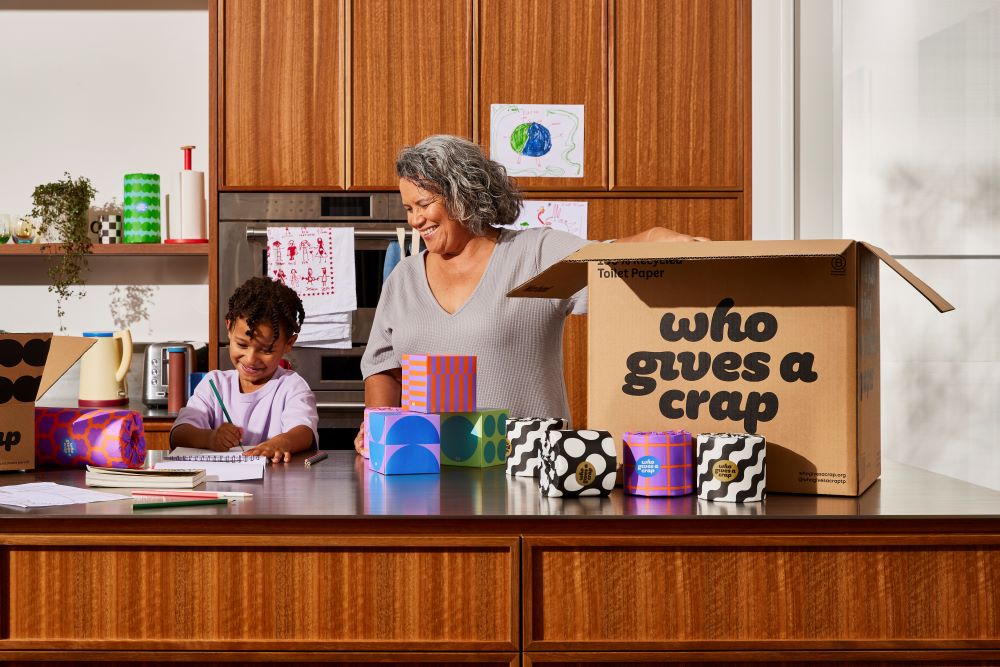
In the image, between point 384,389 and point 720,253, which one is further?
point 384,389

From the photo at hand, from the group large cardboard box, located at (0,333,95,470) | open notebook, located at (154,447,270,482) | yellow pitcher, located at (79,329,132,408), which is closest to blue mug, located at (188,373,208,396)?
yellow pitcher, located at (79,329,132,408)

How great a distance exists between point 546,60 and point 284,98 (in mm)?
843

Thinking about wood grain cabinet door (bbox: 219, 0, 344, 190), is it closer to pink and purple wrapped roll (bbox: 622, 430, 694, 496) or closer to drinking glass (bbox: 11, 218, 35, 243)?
drinking glass (bbox: 11, 218, 35, 243)

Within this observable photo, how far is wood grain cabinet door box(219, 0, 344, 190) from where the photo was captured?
3.03 metres

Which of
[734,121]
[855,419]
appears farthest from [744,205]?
[855,419]

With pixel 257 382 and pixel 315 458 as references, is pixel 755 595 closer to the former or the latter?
pixel 315 458

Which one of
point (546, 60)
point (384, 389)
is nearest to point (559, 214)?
point (546, 60)

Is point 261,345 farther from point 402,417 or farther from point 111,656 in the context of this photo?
point 111,656

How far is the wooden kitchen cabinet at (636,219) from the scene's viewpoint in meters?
3.06

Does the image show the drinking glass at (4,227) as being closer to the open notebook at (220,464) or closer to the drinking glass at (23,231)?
the drinking glass at (23,231)

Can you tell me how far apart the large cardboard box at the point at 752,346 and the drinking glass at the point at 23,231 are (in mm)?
2599

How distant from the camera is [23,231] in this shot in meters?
3.29

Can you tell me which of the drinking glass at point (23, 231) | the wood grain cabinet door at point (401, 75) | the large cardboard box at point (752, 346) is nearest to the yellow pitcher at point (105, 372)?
the drinking glass at point (23, 231)

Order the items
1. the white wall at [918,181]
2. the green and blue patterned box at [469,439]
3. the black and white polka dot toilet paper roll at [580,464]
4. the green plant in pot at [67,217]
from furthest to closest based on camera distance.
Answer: the green plant in pot at [67,217], the white wall at [918,181], the green and blue patterned box at [469,439], the black and white polka dot toilet paper roll at [580,464]
